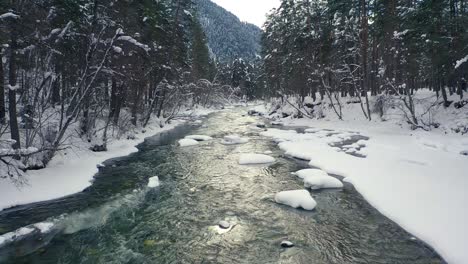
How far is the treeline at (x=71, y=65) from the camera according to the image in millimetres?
9594

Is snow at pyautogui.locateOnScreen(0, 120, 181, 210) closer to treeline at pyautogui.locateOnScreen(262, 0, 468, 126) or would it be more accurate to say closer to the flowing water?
the flowing water

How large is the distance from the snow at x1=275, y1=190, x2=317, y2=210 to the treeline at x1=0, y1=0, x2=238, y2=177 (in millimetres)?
6786

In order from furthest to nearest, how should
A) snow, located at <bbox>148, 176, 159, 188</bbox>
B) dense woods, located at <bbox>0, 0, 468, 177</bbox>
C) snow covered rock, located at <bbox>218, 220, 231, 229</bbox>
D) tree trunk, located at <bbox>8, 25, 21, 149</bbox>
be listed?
snow, located at <bbox>148, 176, 159, 188</bbox> < dense woods, located at <bbox>0, 0, 468, 177</bbox> < tree trunk, located at <bbox>8, 25, 21, 149</bbox> < snow covered rock, located at <bbox>218, 220, 231, 229</bbox>

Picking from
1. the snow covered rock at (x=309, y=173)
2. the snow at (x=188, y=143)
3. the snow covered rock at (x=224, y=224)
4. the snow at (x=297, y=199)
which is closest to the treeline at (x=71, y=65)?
the snow at (x=188, y=143)

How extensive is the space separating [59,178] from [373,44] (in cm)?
2671

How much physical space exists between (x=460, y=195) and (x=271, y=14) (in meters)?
41.1

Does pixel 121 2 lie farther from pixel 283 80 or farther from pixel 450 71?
pixel 283 80

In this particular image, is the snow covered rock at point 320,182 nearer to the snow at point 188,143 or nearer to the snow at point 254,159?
the snow at point 254,159

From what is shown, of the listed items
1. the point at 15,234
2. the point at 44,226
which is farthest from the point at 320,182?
the point at 15,234

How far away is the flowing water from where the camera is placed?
6.17 metres

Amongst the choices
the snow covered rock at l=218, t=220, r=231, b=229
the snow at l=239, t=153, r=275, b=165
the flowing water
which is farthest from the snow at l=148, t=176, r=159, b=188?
the snow at l=239, t=153, r=275, b=165

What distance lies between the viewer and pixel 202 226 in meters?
7.52

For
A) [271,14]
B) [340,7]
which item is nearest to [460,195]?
[340,7]

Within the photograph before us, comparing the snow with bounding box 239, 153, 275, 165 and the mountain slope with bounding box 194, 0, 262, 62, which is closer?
the snow with bounding box 239, 153, 275, 165
